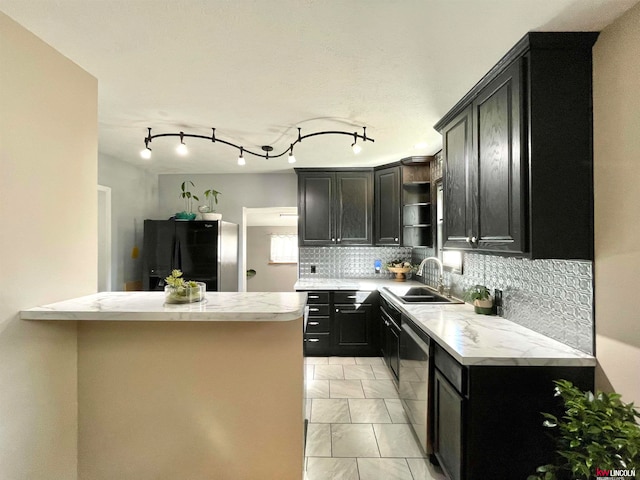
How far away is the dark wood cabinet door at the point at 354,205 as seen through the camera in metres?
4.24

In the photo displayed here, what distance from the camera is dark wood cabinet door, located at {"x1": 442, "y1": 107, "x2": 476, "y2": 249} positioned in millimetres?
2045

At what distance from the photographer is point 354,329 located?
12.6 ft

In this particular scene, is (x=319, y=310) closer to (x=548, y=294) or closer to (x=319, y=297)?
(x=319, y=297)

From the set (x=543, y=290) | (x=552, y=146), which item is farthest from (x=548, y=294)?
(x=552, y=146)

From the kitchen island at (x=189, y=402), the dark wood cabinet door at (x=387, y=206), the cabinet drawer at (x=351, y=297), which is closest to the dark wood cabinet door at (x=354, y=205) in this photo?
the dark wood cabinet door at (x=387, y=206)

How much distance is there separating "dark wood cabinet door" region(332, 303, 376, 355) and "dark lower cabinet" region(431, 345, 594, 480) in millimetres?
2269

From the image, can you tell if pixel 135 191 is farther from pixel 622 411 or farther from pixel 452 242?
pixel 622 411

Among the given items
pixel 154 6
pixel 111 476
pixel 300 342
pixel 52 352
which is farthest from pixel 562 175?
pixel 111 476

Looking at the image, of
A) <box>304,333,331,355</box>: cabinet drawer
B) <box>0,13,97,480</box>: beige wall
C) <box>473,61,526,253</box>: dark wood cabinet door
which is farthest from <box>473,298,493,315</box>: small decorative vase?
<box>0,13,97,480</box>: beige wall

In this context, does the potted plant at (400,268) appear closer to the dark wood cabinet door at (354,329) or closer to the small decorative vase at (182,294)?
the dark wood cabinet door at (354,329)

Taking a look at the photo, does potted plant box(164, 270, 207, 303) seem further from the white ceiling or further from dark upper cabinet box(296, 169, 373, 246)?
dark upper cabinet box(296, 169, 373, 246)

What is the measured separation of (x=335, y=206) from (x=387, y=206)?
2.29 ft

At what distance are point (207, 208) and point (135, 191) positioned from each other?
954mm

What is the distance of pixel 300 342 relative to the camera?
1773mm
